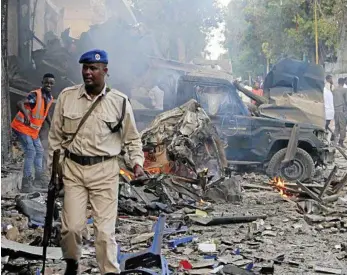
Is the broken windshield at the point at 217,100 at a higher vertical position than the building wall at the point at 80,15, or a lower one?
lower

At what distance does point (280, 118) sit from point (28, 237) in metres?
7.12

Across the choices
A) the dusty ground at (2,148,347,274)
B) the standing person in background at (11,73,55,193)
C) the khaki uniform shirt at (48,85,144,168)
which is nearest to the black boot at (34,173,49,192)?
the standing person in background at (11,73,55,193)

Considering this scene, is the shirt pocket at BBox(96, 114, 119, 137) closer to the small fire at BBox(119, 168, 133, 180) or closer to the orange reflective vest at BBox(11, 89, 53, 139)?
the orange reflective vest at BBox(11, 89, 53, 139)

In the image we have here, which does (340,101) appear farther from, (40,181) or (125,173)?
(40,181)

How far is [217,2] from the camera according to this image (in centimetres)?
3238

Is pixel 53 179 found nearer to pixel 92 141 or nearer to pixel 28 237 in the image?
pixel 92 141

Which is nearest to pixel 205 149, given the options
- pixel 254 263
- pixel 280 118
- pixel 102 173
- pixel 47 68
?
pixel 280 118

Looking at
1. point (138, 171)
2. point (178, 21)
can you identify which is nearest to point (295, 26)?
point (178, 21)

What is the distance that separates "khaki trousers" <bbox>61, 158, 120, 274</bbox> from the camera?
3822 millimetres

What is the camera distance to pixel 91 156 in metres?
3.84

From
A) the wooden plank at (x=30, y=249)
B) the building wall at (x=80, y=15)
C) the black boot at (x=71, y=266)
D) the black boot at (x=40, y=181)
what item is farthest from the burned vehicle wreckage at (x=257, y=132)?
the building wall at (x=80, y=15)

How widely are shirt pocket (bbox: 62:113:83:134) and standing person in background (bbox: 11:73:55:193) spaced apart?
4064 mm

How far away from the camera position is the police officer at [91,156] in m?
3.83

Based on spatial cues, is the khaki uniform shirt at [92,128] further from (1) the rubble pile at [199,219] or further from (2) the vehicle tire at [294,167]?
(2) the vehicle tire at [294,167]
